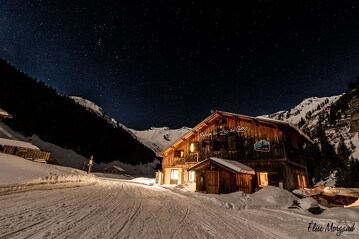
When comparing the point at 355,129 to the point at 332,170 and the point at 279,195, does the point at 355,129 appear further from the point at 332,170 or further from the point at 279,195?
the point at 279,195

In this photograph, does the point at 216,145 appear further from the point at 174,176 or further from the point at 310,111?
the point at 310,111

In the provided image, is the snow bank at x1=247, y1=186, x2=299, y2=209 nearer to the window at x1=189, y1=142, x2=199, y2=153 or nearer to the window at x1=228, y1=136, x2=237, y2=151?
the window at x1=228, y1=136, x2=237, y2=151

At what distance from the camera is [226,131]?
23.8m

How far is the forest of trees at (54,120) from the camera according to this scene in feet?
207

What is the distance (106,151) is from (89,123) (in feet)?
47.9

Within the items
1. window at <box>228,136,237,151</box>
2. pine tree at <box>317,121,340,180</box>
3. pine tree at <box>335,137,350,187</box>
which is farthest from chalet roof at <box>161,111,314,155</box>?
pine tree at <box>317,121,340,180</box>

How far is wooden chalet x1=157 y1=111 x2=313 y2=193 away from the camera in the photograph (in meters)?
18.7

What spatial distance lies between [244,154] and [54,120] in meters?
73.8

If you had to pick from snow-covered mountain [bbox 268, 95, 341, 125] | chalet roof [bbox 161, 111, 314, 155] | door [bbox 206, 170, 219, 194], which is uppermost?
snow-covered mountain [bbox 268, 95, 341, 125]

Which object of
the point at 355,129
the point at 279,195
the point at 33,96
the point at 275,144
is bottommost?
the point at 279,195

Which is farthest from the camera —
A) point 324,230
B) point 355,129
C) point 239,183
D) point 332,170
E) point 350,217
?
point 355,129

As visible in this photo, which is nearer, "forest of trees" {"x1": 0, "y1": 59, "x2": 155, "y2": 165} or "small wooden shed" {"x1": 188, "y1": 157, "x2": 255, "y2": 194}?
"small wooden shed" {"x1": 188, "y1": 157, "x2": 255, "y2": 194}

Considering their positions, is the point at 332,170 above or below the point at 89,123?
below

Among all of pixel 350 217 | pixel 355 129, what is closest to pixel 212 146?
pixel 350 217
